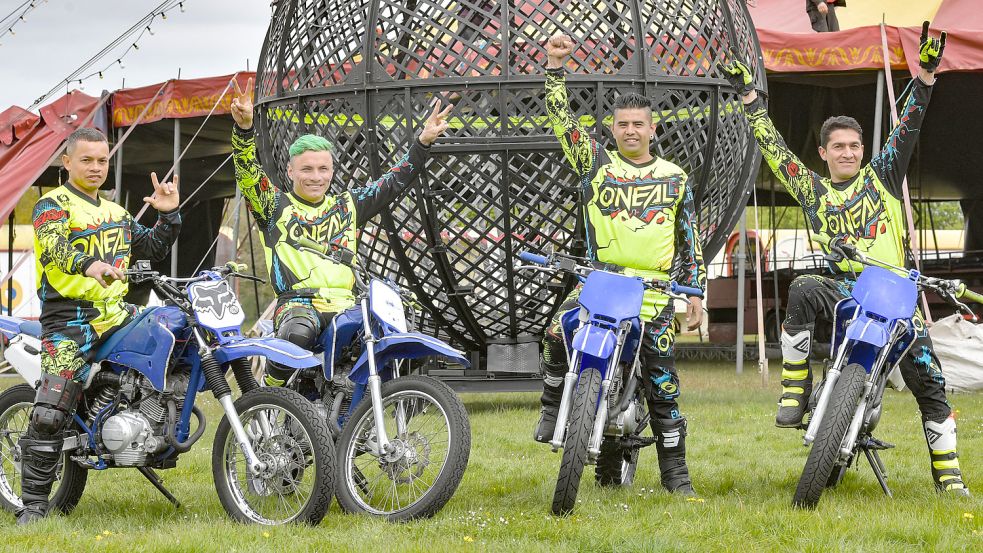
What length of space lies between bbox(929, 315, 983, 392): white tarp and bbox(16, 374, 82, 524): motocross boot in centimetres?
646

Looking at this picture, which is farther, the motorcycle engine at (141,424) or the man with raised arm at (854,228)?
the man with raised arm at (854,228)

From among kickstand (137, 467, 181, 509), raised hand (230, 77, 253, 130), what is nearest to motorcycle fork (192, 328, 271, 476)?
kickstand (137, 467, 181, 509)

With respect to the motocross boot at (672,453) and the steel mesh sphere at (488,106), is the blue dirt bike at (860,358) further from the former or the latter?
the steel mesh sphere at (488,106)

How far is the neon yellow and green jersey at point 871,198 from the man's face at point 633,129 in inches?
22.5

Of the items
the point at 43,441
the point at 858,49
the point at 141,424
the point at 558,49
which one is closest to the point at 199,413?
the point at 141,424

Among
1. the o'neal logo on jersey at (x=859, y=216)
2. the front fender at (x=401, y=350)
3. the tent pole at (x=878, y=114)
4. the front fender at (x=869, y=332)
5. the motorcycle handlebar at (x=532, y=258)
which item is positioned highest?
the tent pole at (x=878, y=114)

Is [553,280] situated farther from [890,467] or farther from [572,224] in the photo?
[890,467]

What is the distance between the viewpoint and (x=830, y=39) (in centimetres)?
888

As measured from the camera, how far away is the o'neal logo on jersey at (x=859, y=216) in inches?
166

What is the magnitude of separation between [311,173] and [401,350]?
834mm

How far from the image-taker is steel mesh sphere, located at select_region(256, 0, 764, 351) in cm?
535

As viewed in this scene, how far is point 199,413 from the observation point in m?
4.01

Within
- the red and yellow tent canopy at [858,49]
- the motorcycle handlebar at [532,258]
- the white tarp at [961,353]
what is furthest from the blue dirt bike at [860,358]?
the red and yellow tent canopy at [858,49]

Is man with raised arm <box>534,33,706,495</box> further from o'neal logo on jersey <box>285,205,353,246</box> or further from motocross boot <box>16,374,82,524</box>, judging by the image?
motocross boot <box>16,374,82,524</box>
